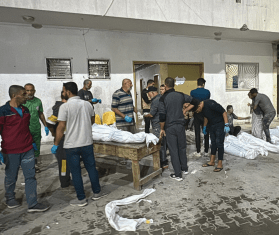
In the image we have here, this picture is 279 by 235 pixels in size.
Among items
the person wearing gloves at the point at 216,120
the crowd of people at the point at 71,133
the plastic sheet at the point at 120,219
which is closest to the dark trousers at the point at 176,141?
the crowd of people at the point at 71,133

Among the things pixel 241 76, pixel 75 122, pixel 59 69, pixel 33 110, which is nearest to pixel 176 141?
pixel 75 122

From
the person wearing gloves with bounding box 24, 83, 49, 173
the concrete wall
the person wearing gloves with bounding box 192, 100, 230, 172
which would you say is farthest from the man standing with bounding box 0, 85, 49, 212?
the concrete wall

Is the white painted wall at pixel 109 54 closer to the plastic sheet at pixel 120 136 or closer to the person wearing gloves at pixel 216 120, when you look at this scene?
the plastic sheet at pixel 120 136

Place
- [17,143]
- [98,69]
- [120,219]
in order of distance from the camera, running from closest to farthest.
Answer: [120,219] → [17,143] → [98,69]

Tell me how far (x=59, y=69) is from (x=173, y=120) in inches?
196

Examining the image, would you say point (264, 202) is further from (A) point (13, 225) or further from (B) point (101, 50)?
(B) point (101, 50)

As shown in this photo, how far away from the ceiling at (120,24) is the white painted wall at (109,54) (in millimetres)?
276

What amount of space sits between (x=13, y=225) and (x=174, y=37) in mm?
7975

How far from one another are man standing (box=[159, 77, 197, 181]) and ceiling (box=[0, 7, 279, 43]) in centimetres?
393

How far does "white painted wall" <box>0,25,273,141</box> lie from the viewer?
655 centimetres

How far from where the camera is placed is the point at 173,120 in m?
3.80

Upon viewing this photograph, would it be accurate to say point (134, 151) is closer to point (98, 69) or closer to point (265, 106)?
point (265, 106)

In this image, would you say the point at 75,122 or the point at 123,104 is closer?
the point at 75,122

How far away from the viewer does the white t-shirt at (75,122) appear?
2.93 m
